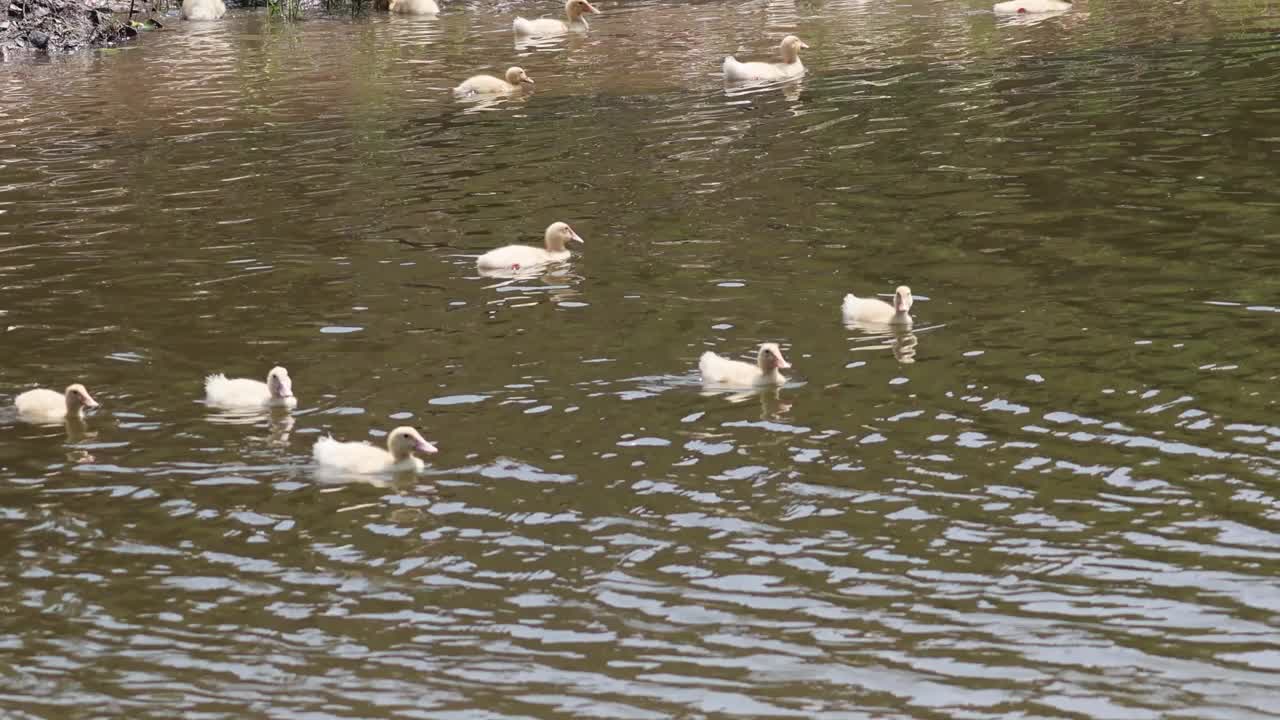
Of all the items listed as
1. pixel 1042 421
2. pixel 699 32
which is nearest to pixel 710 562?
pixel 1042 421

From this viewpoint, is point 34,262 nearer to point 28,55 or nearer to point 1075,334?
point 1075,334

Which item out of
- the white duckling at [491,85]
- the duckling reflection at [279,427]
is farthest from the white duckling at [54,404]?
the white duckling at [491,85]

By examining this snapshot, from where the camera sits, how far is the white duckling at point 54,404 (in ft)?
43.0

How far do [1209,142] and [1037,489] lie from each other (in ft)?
35.9

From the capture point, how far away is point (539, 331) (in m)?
14.9

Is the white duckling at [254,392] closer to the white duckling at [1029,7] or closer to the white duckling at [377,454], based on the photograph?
the white duckling at [377,454]

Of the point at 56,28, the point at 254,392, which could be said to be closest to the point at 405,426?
the point at 254,392

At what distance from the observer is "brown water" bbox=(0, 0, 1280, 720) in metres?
9.01

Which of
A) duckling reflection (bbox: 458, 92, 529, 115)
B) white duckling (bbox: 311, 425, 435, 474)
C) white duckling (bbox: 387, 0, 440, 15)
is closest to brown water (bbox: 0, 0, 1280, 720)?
white duckling (bbox: 311, 425, 435, 474)

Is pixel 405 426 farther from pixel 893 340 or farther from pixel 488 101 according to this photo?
pixel 488 101

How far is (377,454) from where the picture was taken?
11695mm

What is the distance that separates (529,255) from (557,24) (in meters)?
18.4

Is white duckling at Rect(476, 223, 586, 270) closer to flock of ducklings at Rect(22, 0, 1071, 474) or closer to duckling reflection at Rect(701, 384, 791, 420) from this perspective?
flock of ducklings at Rect(22, 0, 1071, 474)

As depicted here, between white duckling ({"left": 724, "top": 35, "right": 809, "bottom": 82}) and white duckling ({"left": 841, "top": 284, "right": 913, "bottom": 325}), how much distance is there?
13.0 metres
